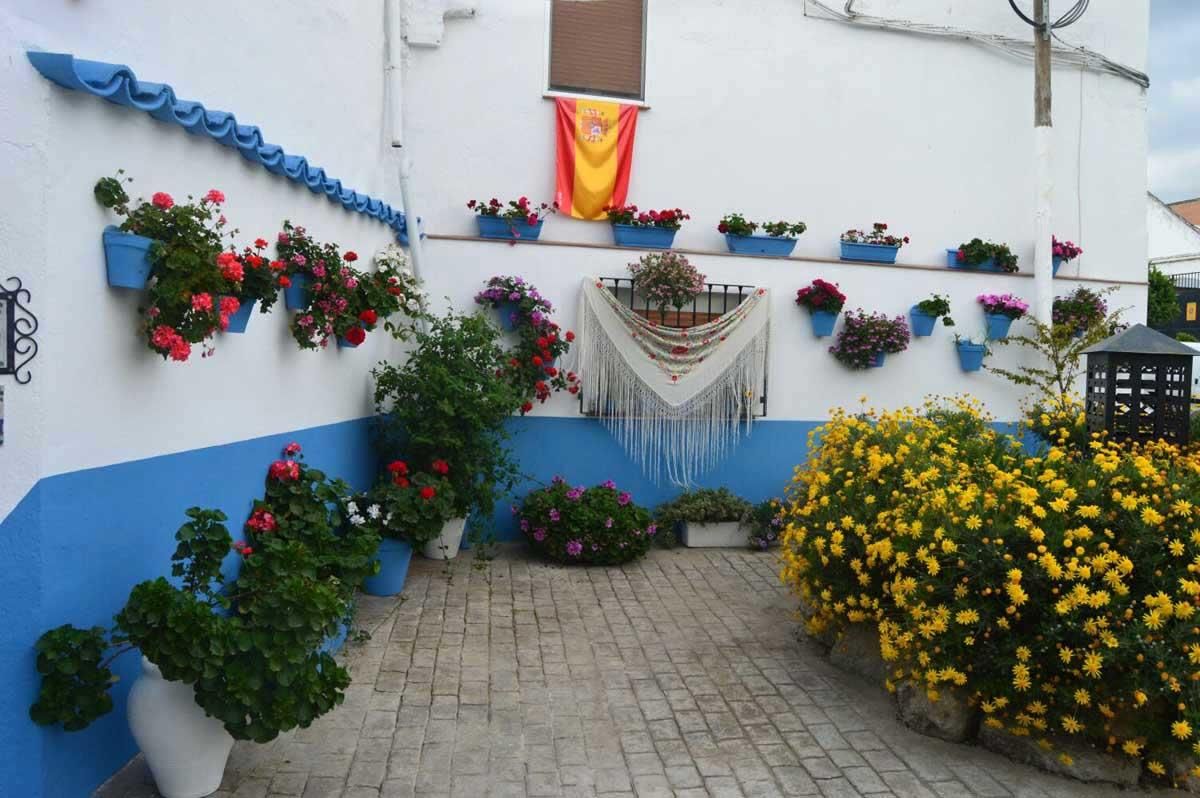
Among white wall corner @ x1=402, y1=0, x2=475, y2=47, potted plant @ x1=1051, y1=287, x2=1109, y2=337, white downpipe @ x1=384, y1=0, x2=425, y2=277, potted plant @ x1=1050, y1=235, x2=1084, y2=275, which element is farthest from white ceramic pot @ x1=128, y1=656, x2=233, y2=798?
potted plant @ x1=1050, y1=235, x2=1084, y2=275

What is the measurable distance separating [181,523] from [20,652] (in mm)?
1021

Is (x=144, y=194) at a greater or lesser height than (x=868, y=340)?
greater

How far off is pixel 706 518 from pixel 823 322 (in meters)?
2.07

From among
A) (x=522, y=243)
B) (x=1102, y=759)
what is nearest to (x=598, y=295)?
(x=522, y=243)

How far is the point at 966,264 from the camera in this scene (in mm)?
8750

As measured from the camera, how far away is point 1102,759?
12.3ft

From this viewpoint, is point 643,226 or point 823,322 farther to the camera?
point 823,322

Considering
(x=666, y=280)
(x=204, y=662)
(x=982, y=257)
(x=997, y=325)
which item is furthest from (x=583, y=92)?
(x=204, y=662)

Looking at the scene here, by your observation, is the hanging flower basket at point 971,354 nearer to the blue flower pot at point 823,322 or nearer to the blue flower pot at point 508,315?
the blue flower pot at point 823,322

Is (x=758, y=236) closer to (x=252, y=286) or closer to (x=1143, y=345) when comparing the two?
(x=1143, y=345)

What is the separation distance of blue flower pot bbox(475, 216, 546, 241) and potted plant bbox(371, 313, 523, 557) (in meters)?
1.09

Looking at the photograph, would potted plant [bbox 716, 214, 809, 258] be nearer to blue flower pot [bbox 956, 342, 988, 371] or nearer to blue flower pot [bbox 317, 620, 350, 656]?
blue flower pot [bbox 956, 342, 988, 371]

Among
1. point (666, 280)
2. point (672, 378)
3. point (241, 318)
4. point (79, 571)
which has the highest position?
point (666, 280)

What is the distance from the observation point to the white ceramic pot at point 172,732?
3.16m
